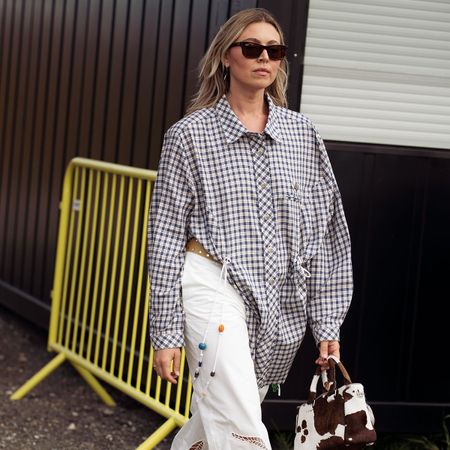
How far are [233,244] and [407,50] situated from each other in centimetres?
228

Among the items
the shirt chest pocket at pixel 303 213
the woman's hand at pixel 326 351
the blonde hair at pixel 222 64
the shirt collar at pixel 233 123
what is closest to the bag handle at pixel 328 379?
the woman's hand at pixel 326 351

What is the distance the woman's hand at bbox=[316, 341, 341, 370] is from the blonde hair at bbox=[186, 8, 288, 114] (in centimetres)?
86

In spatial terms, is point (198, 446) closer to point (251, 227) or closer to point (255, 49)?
point (251, 227)

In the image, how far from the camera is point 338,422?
3646 millimetres

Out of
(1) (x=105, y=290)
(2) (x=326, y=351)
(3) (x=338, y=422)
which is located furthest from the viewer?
(1) (x=105, y=290)

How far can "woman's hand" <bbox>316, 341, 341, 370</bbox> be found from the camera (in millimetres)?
3873

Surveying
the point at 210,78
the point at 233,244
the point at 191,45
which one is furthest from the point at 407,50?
the point at 233,244

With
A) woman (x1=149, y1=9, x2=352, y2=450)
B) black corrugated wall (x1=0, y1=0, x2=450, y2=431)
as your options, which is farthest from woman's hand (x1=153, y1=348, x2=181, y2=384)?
black corrugated wall (x1=0, y1=0, x2=450, y2=431)

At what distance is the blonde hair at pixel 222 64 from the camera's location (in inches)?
153

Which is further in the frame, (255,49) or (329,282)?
(329,282)

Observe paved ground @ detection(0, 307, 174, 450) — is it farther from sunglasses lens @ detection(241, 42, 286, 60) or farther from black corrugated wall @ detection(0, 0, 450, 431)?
sunglasses lens @ detection(241, 42, 286, 60)

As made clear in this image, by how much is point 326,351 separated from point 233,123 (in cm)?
81

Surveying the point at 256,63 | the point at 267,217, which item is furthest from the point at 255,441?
the point at 256,63

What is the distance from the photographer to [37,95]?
8195 mm
